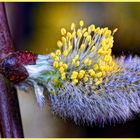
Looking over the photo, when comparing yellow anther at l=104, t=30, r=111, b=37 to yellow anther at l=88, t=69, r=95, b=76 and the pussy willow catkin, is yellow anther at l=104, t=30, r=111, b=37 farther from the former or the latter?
yellow anther at l=88, t=69, r=95, b=76

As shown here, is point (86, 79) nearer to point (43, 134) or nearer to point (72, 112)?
point (72, 112)

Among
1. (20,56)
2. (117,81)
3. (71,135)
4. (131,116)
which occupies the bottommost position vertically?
(71,135)

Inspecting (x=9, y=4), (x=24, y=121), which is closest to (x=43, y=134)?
(x=24, y=121)

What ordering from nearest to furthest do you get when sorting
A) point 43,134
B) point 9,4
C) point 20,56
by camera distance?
point 20,56 < point 43,134 < point 9,4

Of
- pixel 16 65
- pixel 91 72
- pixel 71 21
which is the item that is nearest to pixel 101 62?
pixel 91 72

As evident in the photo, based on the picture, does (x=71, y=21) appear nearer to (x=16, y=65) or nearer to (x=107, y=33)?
(x=107, y=33)

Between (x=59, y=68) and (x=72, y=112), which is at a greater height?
(x=59, y=68)

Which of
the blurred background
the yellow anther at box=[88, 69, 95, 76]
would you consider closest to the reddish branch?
the yellow anther at box=[88, 69, 95, 76]

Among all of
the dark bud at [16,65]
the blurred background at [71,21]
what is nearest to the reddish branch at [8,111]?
the dark bud at [16,65]
